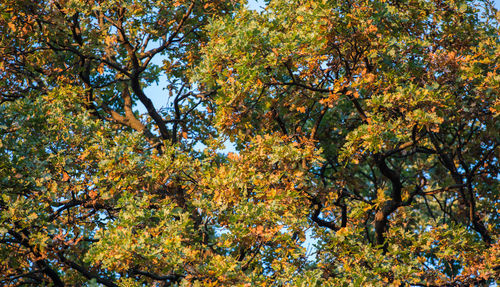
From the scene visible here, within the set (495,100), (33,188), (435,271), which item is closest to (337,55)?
(495,100)

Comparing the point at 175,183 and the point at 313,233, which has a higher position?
the point at 175,183

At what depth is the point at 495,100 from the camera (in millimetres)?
10383

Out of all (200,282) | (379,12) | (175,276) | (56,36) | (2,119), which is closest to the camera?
(200,282)

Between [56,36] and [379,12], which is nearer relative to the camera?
[379,12]

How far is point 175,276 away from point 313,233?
3.41m

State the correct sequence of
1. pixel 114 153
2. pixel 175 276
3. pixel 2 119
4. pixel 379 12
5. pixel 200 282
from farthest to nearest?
pixel 379 12, pixel 114 153, pixel 2 119, pixel 175 276, pixel 200 282

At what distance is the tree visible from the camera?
29.2 feet

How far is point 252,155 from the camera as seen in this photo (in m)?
10.2

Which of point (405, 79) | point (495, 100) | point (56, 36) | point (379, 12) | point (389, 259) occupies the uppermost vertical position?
point (56, 36)

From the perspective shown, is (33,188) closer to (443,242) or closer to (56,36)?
(56,36)

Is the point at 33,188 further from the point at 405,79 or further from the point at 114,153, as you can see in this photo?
the point at 405,79

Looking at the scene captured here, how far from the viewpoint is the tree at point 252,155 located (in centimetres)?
889

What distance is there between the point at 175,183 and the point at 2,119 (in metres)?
3.57

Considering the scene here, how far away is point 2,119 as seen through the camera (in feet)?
31.8
